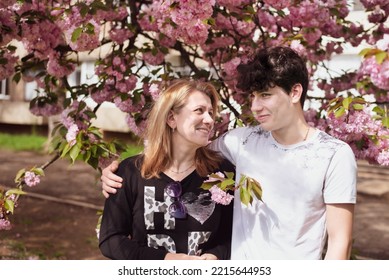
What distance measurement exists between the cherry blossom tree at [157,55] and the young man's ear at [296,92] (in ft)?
1.12

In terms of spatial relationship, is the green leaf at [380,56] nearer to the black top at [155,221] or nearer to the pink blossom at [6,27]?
the black top at [155,221]

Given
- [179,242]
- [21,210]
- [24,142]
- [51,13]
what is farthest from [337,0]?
[24,142]

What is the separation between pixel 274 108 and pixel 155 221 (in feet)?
2.33

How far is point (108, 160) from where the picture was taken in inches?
150

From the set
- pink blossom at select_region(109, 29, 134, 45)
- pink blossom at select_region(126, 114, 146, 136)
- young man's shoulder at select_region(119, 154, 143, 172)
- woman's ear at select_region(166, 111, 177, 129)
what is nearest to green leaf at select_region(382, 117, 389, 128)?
woman's ear at select_region(166, 111, 177, 129)

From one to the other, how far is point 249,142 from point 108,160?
4.21ft

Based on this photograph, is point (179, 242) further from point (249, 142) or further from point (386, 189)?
point (386, 189)

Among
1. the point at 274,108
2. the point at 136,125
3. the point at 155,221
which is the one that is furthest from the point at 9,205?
the point at 274,108

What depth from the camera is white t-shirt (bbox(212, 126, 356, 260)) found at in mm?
2500

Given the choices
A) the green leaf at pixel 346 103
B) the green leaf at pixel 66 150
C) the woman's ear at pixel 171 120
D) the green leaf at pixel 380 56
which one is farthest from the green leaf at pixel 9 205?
the green leaf at pixel 380 56

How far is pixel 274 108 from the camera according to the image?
2.61 metres

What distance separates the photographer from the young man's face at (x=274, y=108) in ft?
8.57

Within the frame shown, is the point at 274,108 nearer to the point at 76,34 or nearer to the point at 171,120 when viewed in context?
the point at 171,120

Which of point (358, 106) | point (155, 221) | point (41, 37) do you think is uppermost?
point (41, 37)
